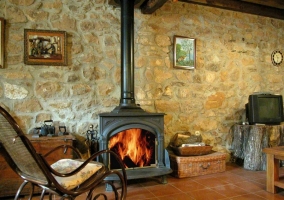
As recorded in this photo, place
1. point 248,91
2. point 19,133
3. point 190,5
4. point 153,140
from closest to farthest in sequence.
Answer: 1. point 19,133
2. point 153,140
3. point 190,5
4. point 248,91

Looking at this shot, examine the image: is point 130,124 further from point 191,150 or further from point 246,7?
point 246,7

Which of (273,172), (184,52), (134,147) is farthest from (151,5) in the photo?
(273,172)

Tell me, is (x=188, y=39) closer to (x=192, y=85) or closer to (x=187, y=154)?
(x=192, y=85)

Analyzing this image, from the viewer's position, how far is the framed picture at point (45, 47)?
296cm

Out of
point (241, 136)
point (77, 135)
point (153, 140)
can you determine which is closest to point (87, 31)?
point (77, 135)

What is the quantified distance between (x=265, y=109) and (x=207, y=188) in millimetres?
1769

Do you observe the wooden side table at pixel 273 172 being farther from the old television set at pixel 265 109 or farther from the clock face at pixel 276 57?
the clock face at pixel 276 57

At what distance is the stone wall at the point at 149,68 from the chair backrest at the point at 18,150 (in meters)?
1.58

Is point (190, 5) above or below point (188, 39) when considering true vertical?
above

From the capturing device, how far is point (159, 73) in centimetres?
355

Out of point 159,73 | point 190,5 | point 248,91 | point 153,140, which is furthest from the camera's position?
point 248,91

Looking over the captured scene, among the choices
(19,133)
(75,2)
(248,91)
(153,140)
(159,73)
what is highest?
(75,2)

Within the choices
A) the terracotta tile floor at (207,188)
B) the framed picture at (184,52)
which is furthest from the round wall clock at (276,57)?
the terracotta tile floor at (207,188)

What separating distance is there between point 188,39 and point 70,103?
6.74 ft
